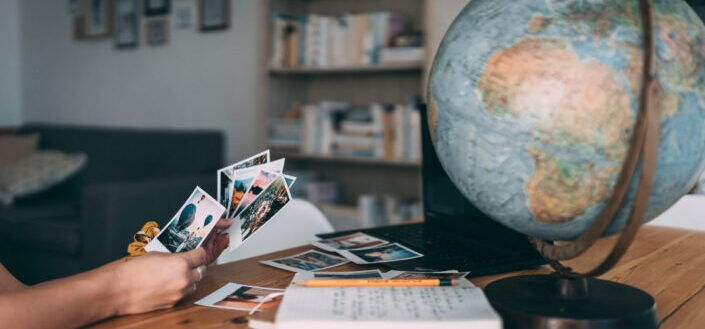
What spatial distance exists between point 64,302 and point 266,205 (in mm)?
324

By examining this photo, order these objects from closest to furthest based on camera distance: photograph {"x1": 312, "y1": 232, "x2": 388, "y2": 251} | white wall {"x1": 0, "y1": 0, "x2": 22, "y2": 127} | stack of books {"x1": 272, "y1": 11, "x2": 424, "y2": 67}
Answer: photograph {"x1": 312, "y1": 232, "x2": 388, "y2": 251}, stack of books {"x1": 272, "y1": 11, "x2": 424, "y2": 67}, white wall {"x1": 0, "y1": 0, "x2": 22, "y2": 127}

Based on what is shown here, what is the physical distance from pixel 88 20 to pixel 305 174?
7.88 ft

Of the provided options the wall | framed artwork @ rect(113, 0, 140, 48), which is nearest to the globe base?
the wall

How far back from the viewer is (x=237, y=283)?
0.93m

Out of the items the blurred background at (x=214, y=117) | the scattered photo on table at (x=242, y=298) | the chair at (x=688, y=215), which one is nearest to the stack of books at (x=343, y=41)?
the blurred background at (x=214, y=117)

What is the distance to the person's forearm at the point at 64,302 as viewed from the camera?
0.70m

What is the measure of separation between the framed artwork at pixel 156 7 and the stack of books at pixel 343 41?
1.13m

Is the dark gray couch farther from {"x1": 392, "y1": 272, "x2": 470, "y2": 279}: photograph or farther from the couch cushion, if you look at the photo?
{"x1": 392, "y1": 272, "x2": 470, "y2": 279}: photograph

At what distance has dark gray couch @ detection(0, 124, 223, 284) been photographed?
8.23ft

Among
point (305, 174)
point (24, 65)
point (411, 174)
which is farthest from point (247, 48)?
point (24, 65)

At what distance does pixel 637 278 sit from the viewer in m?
0.99

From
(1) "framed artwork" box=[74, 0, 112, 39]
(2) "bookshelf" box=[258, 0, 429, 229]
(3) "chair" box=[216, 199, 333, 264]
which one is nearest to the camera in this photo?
(3) "chair" box=[216, 199, 333, 264]

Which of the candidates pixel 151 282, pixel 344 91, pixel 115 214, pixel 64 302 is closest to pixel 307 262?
pixel 151 282

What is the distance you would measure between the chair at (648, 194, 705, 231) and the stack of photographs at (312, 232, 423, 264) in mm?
789
